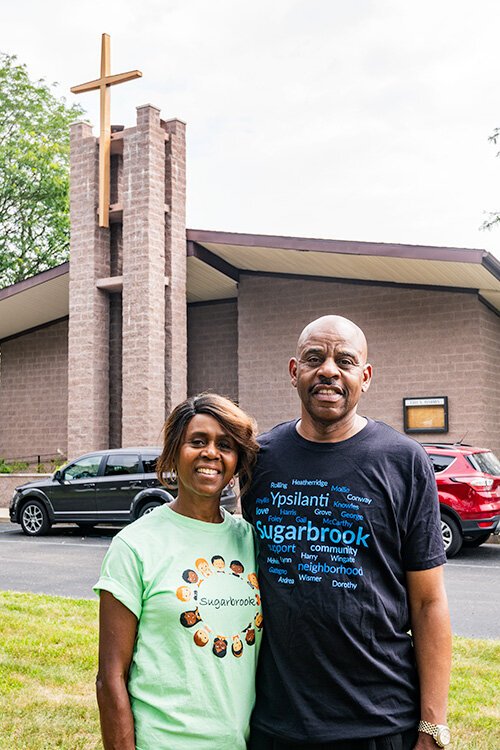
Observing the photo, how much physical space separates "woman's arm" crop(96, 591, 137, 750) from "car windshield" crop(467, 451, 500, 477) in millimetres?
10172

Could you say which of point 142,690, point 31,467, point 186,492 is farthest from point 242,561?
point 31,467

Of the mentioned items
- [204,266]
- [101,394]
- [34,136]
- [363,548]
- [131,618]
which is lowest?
[131,618]

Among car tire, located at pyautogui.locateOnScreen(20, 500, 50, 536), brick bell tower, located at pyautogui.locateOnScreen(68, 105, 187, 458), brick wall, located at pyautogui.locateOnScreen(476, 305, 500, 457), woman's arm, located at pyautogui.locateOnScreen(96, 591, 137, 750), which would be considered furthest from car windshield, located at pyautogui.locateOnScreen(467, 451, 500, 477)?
woman's arm, located at pyautogui.locateOnScreen(96, 591, 137, 750)

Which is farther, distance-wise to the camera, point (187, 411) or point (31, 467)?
point (31, 467)

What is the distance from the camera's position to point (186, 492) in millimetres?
2473

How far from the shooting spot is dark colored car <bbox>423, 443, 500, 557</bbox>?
11.5m

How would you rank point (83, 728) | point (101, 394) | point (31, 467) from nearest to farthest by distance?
point (83, 728), point (101, 394), point (31, 467)

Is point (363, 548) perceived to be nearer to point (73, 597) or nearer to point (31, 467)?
point (73, 597)

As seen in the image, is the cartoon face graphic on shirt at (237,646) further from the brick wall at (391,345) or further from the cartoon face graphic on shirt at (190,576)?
the brick wall at (391,345)

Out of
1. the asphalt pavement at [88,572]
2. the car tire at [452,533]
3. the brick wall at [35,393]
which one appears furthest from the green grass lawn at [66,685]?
the brick wall at [35,393]

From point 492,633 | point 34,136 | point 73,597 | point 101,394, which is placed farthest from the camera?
point 34,136

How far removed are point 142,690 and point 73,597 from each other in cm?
661

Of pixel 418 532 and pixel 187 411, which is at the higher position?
pixel 187 411

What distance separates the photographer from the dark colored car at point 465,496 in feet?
37.6
